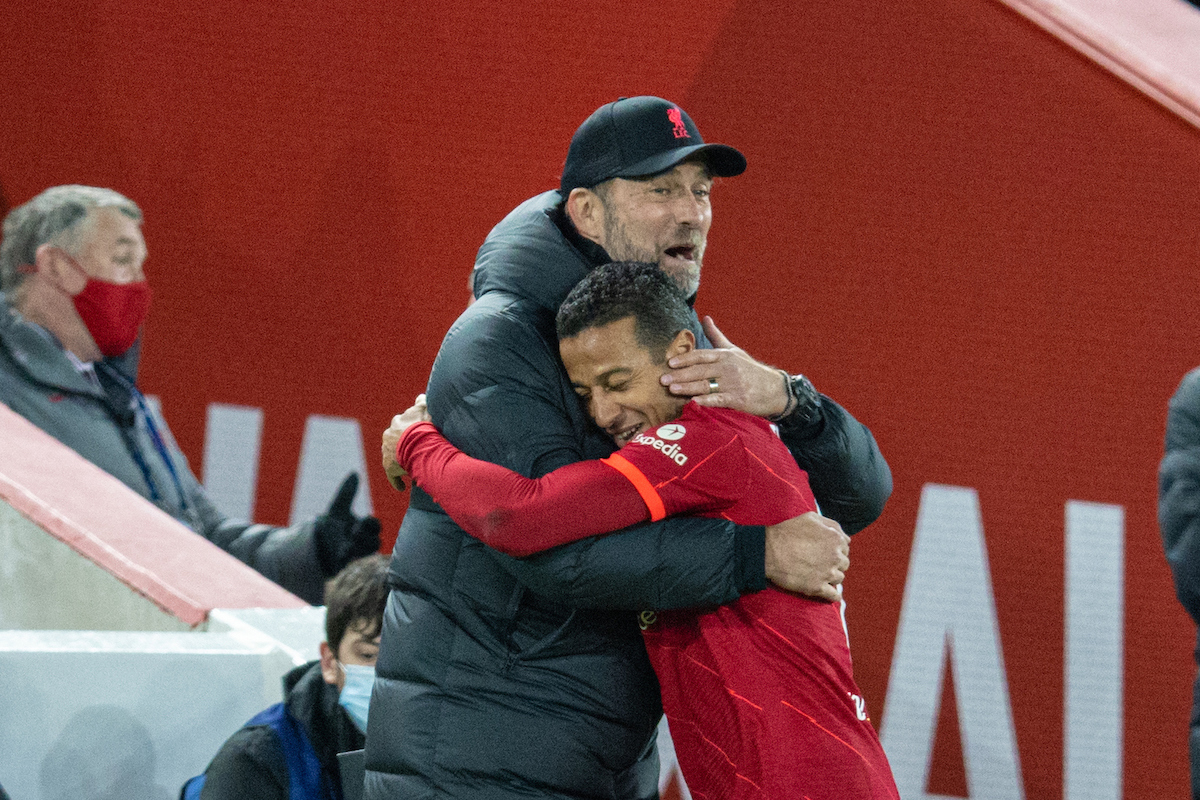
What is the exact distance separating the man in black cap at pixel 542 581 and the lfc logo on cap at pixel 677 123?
11.0 inches

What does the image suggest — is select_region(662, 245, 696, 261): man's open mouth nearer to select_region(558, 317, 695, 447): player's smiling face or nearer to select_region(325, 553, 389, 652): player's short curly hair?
select_region(558, 317, 695, 447): player's smiling face

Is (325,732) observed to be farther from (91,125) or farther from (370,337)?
(91,125)

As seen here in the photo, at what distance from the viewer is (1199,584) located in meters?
3.00

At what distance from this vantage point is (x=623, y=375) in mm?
1936

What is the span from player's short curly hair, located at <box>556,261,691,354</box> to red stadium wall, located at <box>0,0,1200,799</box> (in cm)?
256

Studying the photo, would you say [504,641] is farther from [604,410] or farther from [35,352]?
[35,352]

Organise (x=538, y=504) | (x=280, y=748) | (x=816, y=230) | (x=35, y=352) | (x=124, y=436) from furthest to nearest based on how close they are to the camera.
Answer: (x=816, y=230)
(x=124, y=436)
(x=35, y=352)
(x=280, y=748)
(x=538, y=504)

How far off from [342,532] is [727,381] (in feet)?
7.85

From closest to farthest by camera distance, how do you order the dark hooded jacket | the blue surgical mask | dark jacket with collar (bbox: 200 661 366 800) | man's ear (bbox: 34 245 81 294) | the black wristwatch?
the black wristwatch, dark jacket with collar (bbox: 200 661 366 800), the blue surgical mask, the dark hooded jacket, man's ear (bbox: 34 245 81 294)

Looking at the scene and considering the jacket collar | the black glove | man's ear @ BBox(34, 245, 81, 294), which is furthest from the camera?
man's ear @ BBox(34, 245, 81, 294)

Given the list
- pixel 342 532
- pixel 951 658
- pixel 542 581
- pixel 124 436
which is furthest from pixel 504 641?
pixel 951 658

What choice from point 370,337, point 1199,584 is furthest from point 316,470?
point 1199,584

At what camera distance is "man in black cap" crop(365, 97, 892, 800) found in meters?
1.83

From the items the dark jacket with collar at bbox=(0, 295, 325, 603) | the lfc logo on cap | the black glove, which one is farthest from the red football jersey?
the dark jacket with collar at bbox=(0, 295, 325, 603)
